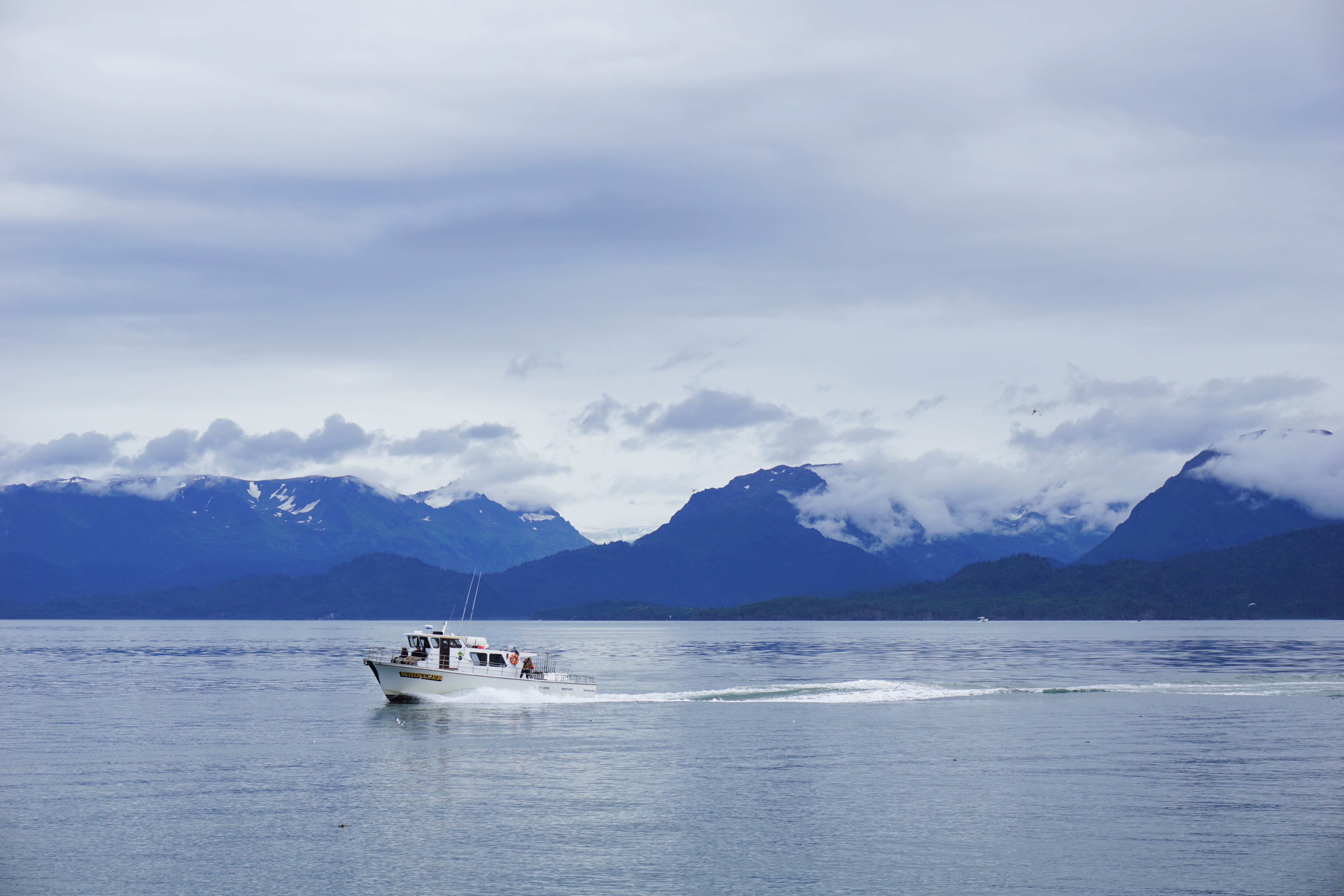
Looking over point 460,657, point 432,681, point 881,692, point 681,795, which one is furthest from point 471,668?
point 681,795

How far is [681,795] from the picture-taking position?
6119 centimetres

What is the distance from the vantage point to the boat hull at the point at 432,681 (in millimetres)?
105250

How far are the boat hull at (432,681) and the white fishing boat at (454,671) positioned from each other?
0.13ft

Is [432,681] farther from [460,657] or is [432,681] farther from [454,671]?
[460,657]

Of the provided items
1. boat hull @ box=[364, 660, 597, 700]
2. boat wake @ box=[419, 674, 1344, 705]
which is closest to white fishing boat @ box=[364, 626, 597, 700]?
boat hull @ box=[364, 660, 597, 700]

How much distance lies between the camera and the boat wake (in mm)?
107000

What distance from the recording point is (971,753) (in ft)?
244

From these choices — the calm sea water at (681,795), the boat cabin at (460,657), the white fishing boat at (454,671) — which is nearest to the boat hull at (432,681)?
the white fishing boat at (454,671)

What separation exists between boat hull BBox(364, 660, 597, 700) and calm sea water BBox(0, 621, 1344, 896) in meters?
1.43

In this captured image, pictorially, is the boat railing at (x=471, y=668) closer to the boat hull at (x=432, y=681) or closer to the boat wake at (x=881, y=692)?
the boat hull at (x=432, y=681)

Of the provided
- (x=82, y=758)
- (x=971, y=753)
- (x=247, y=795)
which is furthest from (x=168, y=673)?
(x=971, y=753)

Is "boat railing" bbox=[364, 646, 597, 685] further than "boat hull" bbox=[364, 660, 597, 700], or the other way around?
"boat railing" bbox=[364, 646, 597, 685]

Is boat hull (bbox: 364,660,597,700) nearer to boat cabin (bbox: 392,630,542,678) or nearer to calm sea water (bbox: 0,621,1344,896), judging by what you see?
boat cabin (bbox: 392,630,542,678)

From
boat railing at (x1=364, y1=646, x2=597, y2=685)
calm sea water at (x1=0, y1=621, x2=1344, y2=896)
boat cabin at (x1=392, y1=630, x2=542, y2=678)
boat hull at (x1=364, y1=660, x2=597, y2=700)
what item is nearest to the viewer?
calm sea water at (x1=0, y1=621, x2=1344, y2=896)
